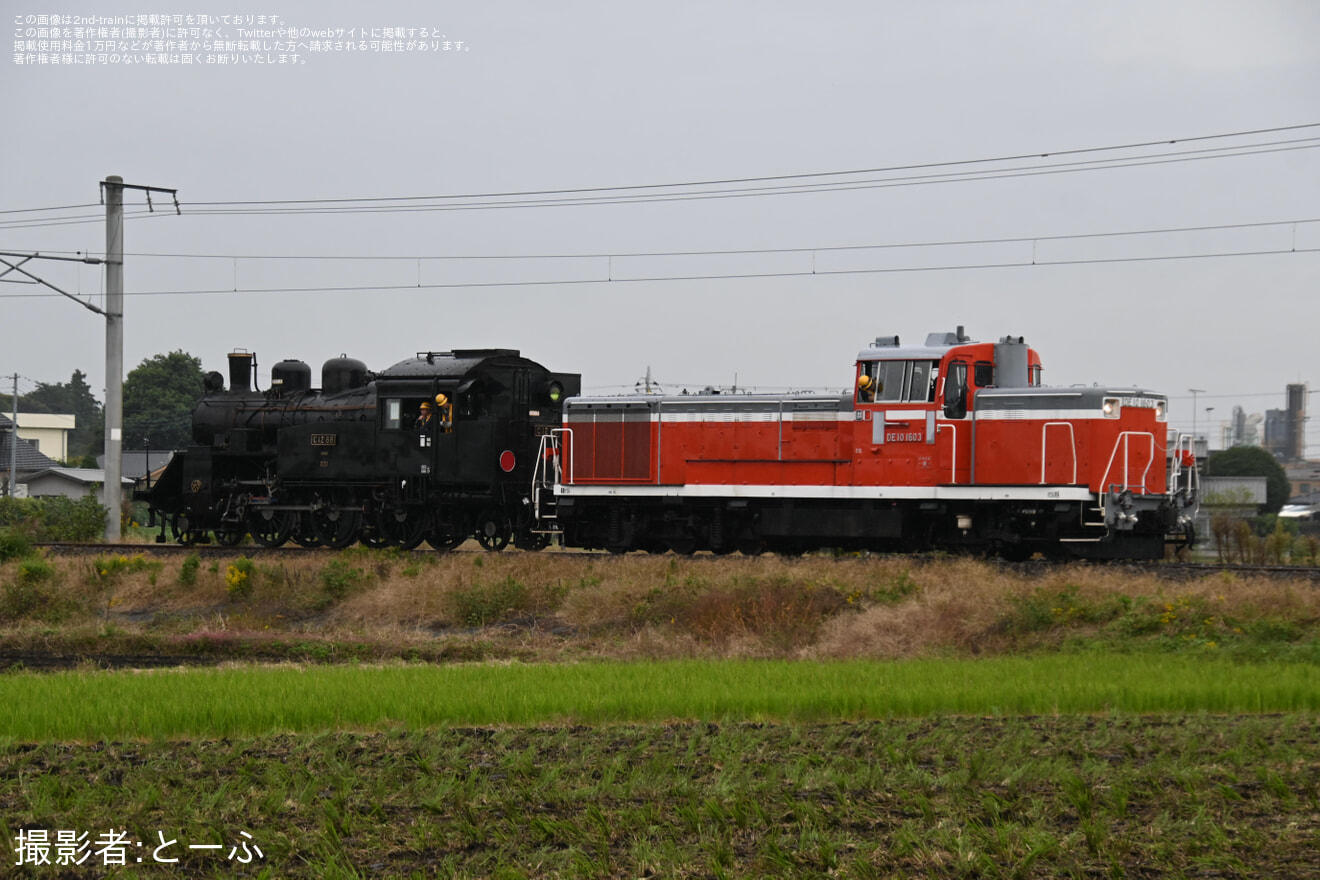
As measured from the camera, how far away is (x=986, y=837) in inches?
296

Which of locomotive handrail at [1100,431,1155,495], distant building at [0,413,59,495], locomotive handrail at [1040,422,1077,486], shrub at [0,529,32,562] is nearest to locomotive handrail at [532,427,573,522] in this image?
locomotive handrail at [1040,422,1077,486]

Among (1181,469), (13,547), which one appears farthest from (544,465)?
(1181,469)

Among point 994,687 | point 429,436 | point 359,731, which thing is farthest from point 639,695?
point 429,436

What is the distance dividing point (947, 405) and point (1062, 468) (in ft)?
7.01

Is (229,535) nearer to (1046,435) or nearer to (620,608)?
(620,608)

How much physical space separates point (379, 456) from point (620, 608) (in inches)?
340

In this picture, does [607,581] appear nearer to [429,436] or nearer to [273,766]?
[429,436]

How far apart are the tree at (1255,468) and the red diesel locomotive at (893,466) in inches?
1846

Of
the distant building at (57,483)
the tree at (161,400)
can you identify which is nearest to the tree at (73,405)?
the tree at (161,400)

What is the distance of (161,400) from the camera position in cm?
9275

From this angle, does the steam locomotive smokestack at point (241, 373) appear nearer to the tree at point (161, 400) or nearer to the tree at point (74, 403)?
the tree at point (161, 400)

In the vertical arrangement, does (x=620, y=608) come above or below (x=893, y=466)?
below

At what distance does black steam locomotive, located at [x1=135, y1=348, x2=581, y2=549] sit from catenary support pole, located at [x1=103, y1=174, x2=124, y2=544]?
151 centimetres

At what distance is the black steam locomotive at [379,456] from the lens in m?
25.0
